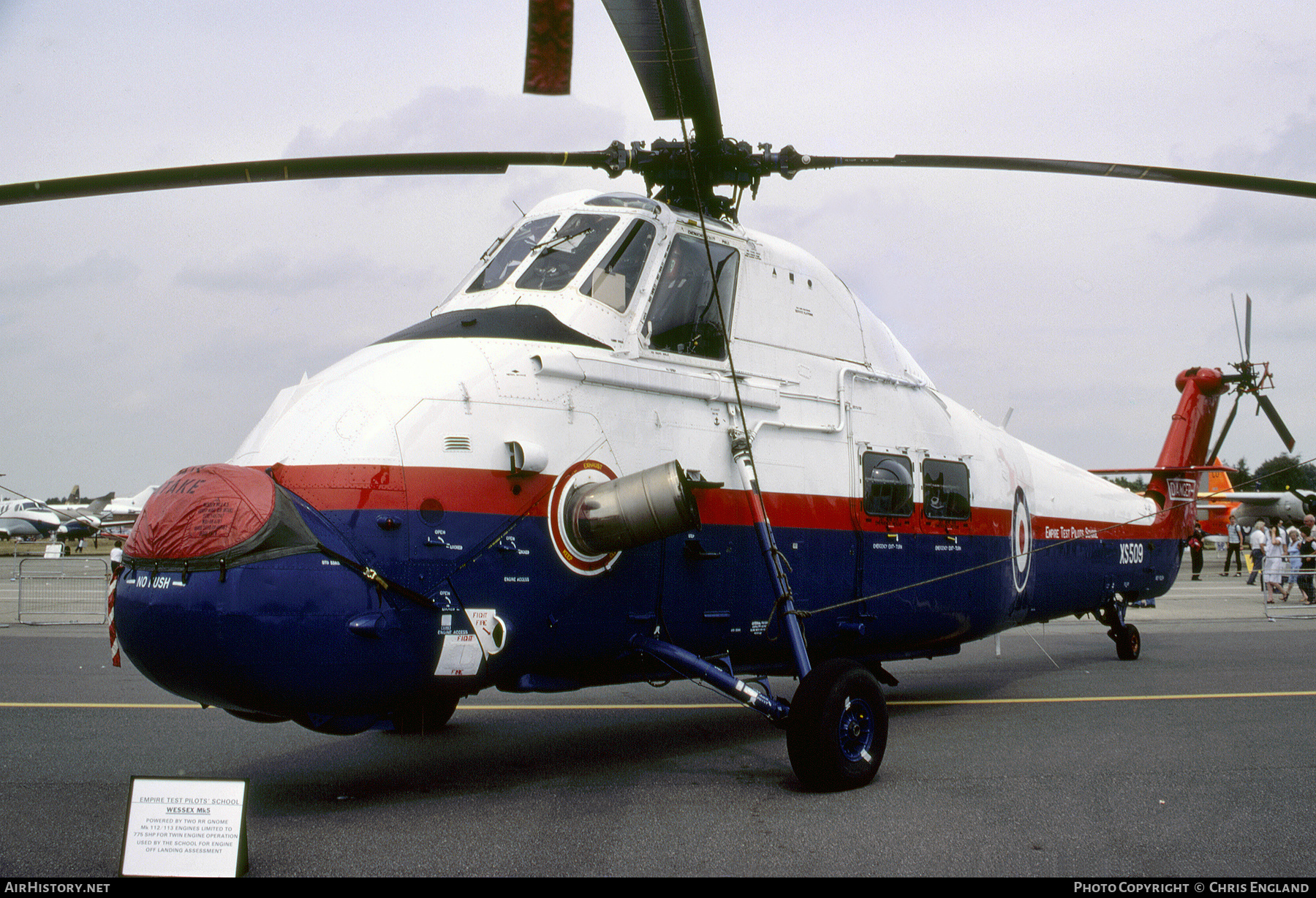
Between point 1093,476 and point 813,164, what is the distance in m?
6.86

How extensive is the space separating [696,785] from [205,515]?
358 cm

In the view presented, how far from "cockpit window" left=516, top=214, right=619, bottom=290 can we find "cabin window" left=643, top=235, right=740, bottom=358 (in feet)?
1.80

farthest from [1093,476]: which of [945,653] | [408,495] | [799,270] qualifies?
[408,495]

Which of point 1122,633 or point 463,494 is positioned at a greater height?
point 463,494

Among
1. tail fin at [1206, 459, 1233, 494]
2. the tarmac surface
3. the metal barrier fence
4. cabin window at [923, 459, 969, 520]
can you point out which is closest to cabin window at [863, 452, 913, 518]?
cabin window at [923, 459, 969, 520]

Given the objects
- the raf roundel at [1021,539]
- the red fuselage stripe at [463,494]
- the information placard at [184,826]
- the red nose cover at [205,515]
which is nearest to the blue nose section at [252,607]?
the red nose cover at [205,515]

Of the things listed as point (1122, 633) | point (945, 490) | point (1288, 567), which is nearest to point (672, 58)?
point (945, 490)

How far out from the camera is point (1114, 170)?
6.62 m

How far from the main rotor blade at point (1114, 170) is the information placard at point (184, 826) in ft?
19.1

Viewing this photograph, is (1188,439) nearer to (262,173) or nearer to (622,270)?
(622,270)

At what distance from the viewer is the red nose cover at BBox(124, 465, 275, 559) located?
17.1ft

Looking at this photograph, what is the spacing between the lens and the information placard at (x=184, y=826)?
4.33 metres

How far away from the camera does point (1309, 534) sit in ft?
80.5

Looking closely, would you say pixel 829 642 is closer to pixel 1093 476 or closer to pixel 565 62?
pixel 565 62
